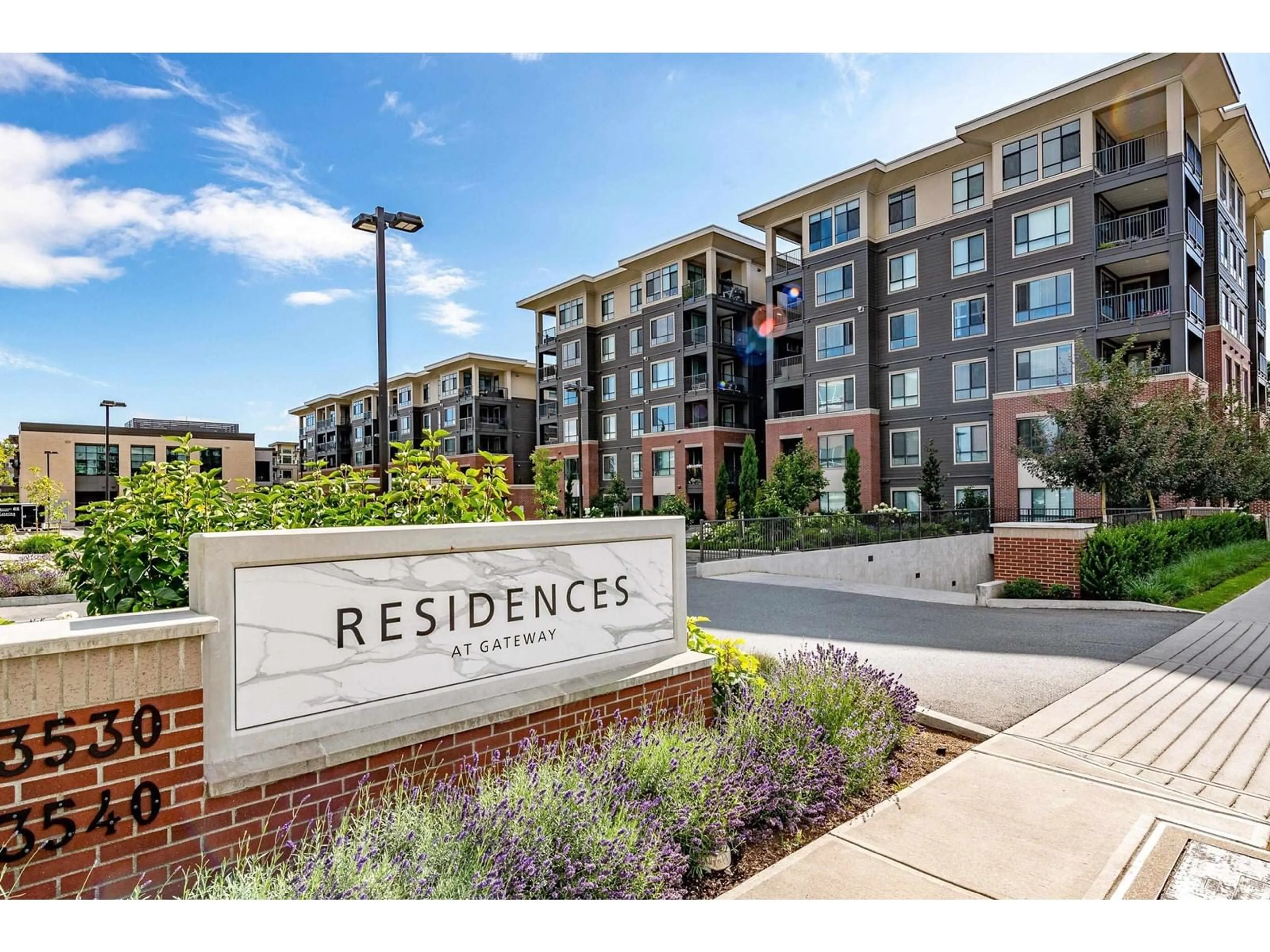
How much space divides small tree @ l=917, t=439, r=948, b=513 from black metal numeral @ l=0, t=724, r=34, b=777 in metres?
31.2

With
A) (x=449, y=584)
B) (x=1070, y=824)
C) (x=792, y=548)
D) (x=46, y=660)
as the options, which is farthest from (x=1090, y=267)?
(x=46, y=660)

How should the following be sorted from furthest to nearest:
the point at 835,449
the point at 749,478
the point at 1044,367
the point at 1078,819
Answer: the point at 749,478
the point at 835,449
the point at 1044,367
the point at 1078,819

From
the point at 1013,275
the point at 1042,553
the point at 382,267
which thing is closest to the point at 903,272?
the point at 1013,275

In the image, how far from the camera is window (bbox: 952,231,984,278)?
2994 centimetres

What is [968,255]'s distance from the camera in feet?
99.6

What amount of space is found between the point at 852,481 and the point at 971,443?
5.16 m

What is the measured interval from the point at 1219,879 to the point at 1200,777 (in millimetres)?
1611

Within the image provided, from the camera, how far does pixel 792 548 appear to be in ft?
64.0

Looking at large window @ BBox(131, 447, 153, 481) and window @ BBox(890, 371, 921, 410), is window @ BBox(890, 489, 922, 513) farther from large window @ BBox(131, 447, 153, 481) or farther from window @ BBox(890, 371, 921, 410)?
large window @ BBox(131, 447, 153, 481)

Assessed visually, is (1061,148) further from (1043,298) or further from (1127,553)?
Result: (1127,553)

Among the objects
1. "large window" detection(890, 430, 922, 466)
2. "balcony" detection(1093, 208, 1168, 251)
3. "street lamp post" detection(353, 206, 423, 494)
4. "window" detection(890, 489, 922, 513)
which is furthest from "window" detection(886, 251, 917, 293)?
"street lamp post" detection(353, 206, 423, 494)

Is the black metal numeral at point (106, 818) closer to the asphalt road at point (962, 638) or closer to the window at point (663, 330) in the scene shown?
the asphalt road at point (962, 638)

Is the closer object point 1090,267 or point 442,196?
point 442,196

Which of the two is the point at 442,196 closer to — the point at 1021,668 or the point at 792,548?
the point at 1021,668
